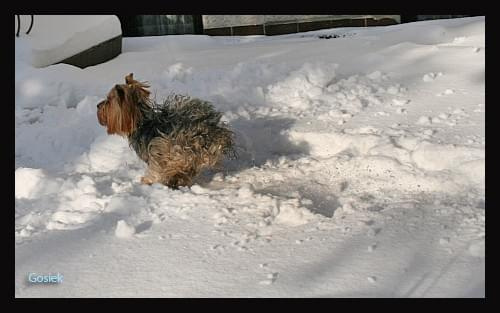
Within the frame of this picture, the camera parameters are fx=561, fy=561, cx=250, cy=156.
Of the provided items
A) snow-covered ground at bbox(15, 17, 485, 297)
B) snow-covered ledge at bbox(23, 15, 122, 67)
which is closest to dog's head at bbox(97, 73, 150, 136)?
snow-covered ground at bbox(15, 17, 485, 297)

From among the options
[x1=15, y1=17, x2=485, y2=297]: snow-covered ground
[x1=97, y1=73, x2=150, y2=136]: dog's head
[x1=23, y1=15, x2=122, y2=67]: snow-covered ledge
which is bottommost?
[x1=15, y1=17, x2=485, y2=297]: snow-covered ground

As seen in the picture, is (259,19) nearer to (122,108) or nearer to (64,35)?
(64,35)

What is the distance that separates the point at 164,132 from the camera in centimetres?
431

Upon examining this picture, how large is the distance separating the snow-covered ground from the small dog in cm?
18

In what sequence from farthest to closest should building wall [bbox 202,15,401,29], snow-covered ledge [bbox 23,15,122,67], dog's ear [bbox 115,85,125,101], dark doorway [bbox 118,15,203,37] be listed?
dark doorway [bbox 118,15,203,37], building wall [bbox 202,15,401,29], snow-covered ledge [bbox 23,15,122,67], dog's ear [bbox 115,85,125,101]

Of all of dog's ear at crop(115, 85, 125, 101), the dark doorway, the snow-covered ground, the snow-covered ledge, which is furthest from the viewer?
the dark doorway

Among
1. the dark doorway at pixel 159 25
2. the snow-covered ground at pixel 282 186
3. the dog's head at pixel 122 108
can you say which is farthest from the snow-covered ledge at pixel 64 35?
the dog's head at pixel 122 108

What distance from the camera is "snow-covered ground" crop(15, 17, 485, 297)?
3.00 metres

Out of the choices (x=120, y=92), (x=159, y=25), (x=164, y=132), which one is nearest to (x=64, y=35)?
(x=159, y=25)

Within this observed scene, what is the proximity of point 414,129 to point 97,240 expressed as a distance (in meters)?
2.62

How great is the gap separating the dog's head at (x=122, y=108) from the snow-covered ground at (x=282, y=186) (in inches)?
17.2

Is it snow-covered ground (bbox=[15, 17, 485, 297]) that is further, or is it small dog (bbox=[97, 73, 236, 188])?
small dog (bbox=[97, 73, 236, 188])

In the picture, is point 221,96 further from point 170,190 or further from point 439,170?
point 439,170

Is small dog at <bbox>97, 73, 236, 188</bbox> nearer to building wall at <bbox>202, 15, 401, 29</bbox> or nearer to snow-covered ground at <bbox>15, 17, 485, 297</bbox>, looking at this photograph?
snow-covered ground at <bbox>15, 17, 485, 297</bbox>
